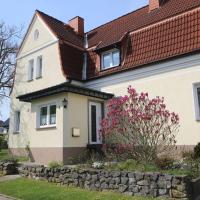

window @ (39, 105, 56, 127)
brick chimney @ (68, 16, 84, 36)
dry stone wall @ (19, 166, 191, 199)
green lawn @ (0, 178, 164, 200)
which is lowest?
green lawn @ (0, 178, 164, 200)

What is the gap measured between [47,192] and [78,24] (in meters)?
16.9

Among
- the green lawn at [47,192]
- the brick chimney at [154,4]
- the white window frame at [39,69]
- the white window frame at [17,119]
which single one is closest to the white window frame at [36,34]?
the white window frame at [39,69]

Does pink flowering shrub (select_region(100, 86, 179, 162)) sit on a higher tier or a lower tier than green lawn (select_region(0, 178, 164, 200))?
higher

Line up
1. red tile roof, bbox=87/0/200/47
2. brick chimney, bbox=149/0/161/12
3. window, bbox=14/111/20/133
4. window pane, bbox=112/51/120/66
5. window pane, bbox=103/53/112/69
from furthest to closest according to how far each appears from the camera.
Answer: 1. window, bbox=14/111/20/133
2. brick chimney, bbox=149/0/161/12
3. window pane, bbox=103/53/112/69
4. window pane, bbox=112/51/120/66
5. red tile roof, bbox=87/0/200/47

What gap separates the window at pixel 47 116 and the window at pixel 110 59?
4537 mm

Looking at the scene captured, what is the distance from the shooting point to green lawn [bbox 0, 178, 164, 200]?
8.13m

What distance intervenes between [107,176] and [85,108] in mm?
6228

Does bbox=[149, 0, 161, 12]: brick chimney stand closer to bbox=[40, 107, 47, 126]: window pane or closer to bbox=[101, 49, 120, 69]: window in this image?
bbox=[101, 49, 120, 69]: window

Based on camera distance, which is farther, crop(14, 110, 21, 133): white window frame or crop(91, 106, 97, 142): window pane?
crop(14, 110, 21, 133): white window frame

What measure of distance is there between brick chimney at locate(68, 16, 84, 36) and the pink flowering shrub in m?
13.4

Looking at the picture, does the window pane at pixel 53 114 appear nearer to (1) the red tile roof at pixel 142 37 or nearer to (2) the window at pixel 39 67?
(1) the red tile roof at pixel 142 37

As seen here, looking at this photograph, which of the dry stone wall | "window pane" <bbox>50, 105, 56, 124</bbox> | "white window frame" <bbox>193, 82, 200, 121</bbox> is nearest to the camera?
the dry stone wall

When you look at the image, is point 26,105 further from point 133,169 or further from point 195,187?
point 195,187

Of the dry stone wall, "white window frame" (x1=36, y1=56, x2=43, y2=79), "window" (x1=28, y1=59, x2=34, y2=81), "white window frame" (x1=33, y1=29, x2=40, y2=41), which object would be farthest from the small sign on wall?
"white window frame" (x1=33, y1=29, x2=40, y2=41)
